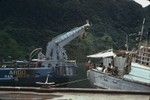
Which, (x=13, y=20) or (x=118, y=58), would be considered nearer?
(x=118, y=58)

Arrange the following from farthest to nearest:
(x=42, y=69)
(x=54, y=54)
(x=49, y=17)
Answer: (x=49, y=17) → (x=54, y=54) → (x=42, y=69)

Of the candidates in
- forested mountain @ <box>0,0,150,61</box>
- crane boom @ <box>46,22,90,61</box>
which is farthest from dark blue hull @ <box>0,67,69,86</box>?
forested mountain @ <box>0,0,150,61</box>

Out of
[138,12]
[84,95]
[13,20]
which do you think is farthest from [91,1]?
[84,95]

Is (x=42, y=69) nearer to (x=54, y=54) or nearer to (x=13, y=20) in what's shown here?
(x=54, y=54)

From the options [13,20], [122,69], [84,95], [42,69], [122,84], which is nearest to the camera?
[84,95]

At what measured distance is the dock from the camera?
33.8 feet

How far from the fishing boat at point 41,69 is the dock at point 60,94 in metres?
25.8

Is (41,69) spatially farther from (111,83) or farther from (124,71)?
(124,71)

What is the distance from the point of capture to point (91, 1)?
7210 inches

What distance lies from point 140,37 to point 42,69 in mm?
10262

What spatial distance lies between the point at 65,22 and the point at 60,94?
5595 inches

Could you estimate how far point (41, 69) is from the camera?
39344 millimetres

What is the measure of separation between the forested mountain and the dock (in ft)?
270

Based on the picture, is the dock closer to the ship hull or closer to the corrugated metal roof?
the ship hull
